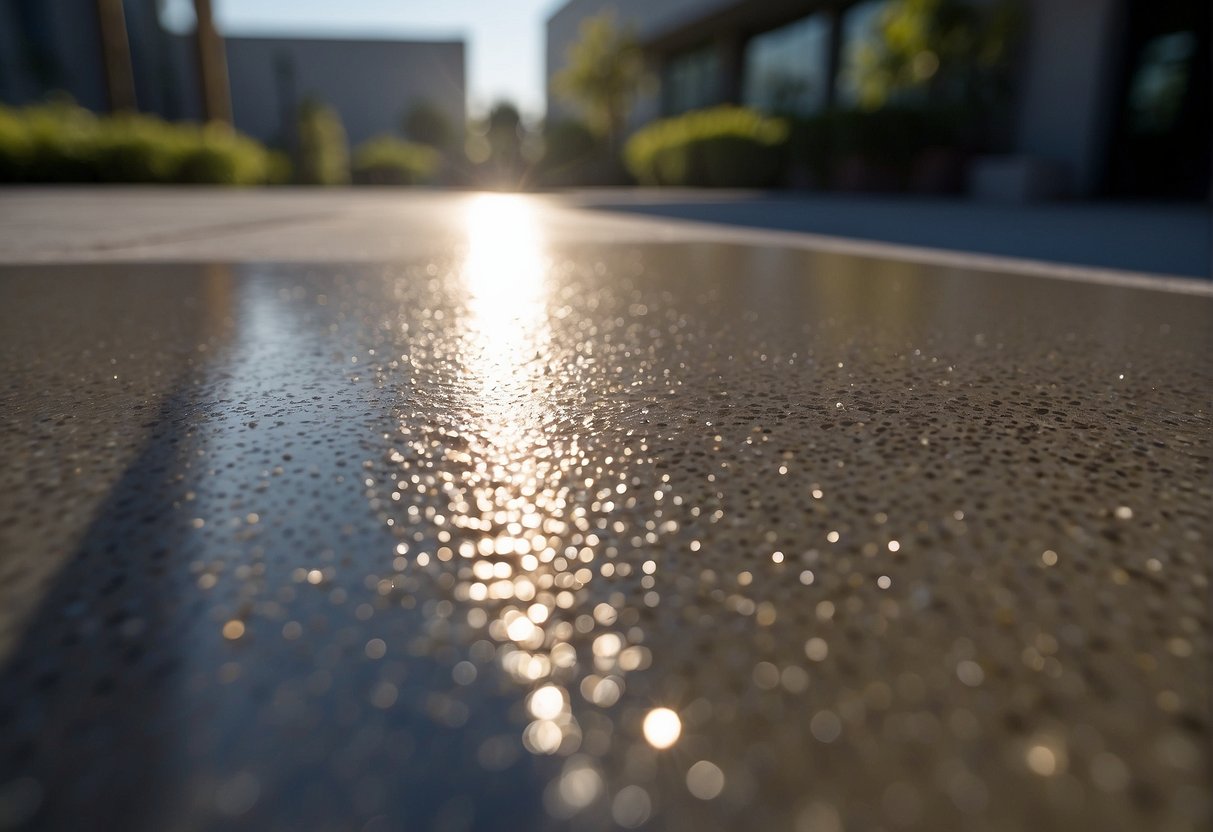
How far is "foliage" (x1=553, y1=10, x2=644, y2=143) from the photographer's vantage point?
16.5 metres

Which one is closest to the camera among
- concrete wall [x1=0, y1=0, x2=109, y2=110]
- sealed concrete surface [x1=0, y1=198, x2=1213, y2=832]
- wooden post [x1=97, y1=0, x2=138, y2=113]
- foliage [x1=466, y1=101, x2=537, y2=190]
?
sealed concrete surface [x1=0, y1=198, x2=1213, y2=832]

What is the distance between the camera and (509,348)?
3.22ft

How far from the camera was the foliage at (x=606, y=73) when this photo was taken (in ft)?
54.0

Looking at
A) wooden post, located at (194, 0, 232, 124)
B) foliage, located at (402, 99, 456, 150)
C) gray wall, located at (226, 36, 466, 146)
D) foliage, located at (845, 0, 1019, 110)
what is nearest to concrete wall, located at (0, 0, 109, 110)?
gray wall, located at (226, 36, 466, 146)

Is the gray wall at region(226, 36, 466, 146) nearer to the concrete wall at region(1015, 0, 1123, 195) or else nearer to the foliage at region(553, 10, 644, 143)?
the foliage at region(553, 10, 644, 143)

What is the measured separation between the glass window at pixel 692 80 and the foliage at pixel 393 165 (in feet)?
22.7

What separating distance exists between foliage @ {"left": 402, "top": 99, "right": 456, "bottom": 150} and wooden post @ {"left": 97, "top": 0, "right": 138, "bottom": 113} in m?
23.6

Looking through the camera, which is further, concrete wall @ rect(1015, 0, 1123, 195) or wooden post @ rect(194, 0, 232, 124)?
wooden post @ rect(194, 0, 232, 124)

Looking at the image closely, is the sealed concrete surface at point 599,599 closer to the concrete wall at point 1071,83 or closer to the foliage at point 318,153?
the concrete wall at point 1071,83

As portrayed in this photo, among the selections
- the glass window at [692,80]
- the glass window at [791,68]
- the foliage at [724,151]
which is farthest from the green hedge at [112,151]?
the glass window at [692,80]

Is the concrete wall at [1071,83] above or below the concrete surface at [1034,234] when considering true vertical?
above

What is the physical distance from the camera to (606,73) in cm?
1655

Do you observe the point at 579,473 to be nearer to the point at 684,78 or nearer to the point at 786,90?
the point at 786,90

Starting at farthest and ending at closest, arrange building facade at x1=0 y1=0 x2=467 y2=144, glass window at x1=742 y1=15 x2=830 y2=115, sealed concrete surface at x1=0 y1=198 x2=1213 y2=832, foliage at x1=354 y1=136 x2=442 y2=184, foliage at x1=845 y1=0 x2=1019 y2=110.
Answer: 1. building facade at x1=0 y1=0 x2=467 y2=144
2. foliage at x1=354 y1=136 x2=442 y2=184
3. glass window at x1=742 y1=15 x2=830 y2=115
4. foliage at x1=845 y1=0 x2=1019 y2=110
5. sealed concrete surface at x1=0 y1=198 x2=1213 y2=832
